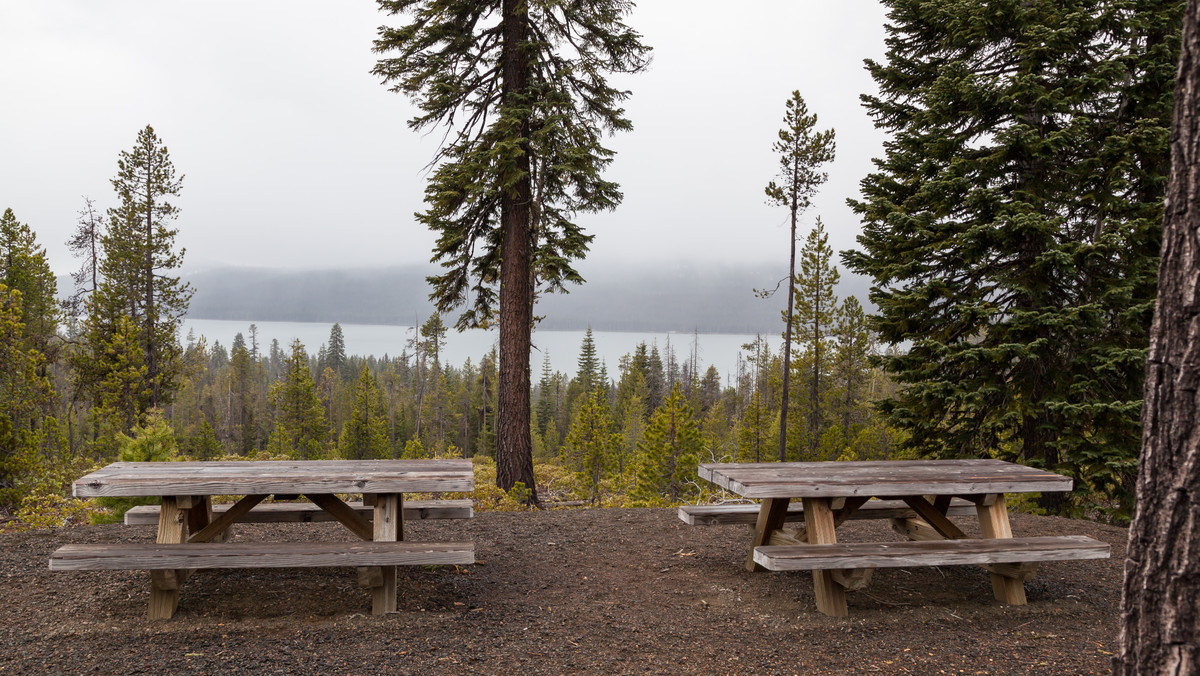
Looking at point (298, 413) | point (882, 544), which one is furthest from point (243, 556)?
point (298, 413)

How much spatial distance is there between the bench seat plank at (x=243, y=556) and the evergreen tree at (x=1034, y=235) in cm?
750

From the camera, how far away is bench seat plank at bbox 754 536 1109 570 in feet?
12.8

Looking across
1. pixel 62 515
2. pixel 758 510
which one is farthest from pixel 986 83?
pixel 62 515

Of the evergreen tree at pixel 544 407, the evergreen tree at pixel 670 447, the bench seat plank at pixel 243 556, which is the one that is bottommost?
the evergreen tree at pixel 544 407

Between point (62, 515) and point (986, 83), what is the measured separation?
1428 centimetres

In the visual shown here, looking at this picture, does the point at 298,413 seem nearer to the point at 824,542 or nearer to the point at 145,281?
the point at 145,281

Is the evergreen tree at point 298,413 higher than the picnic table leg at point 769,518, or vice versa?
the picnic table leg at point 769,518

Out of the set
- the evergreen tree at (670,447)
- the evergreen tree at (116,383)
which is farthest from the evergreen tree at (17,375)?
the evergreen tree at (670,447)

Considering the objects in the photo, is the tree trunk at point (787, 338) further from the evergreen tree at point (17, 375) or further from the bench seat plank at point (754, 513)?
the evergreen tree at point (17, 375)

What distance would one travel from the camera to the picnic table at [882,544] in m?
4.01

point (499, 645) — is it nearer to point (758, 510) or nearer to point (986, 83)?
point (758, 510)

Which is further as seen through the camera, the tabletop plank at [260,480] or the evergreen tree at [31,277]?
the evergreen tree at [31,277]

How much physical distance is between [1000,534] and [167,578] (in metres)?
5.92

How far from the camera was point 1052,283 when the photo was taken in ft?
27.6
